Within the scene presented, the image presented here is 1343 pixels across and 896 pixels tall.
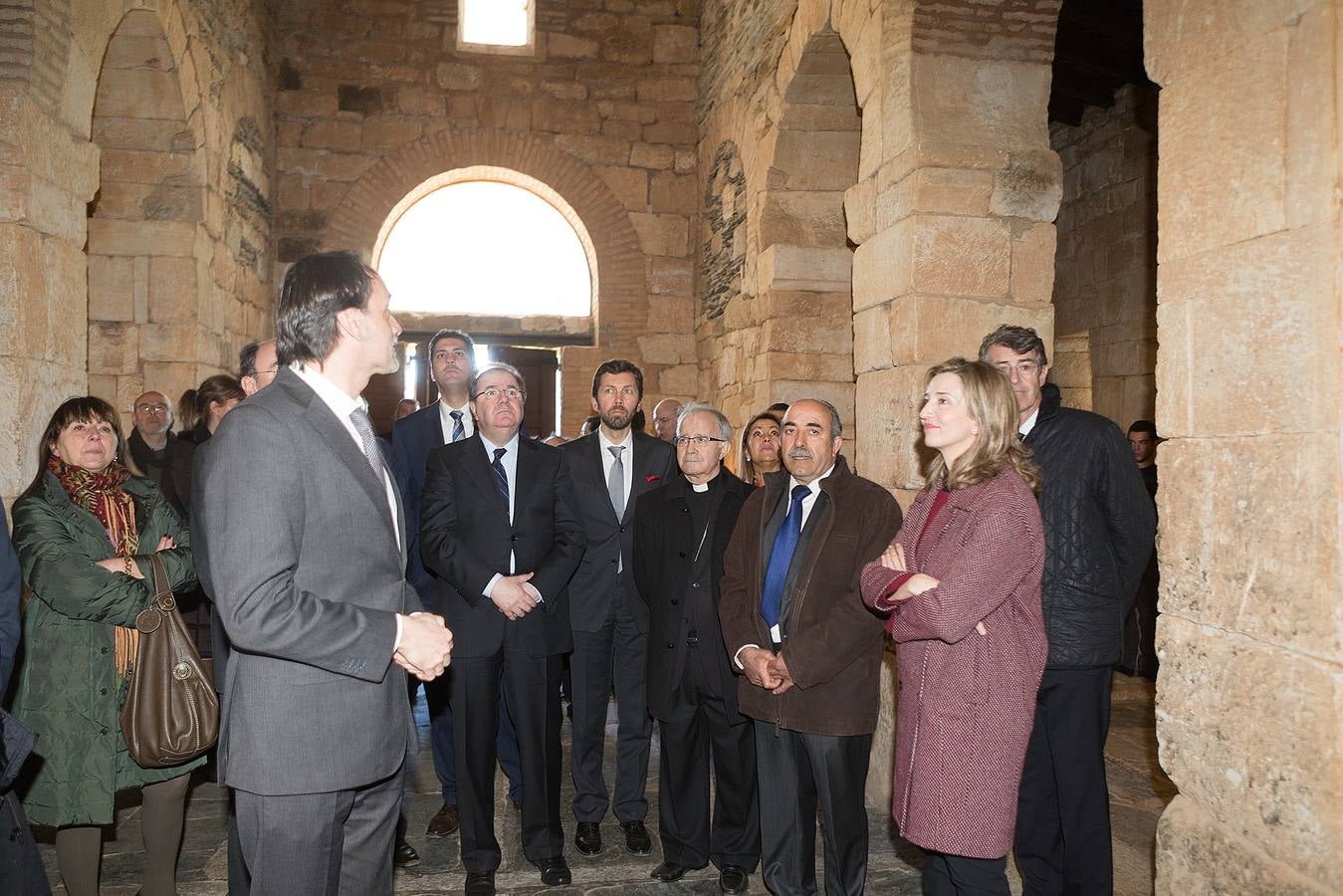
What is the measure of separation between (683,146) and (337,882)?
894 centimetres

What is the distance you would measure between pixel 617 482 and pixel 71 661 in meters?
2.00

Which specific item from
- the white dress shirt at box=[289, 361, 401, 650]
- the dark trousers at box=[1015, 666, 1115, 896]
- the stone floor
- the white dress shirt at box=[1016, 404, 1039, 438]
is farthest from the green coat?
the white dress shirt at box=[1016, 404, 1039, 438]

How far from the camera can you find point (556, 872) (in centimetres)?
338

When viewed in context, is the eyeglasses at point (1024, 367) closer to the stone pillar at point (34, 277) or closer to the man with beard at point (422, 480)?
the man with beard at point (422, 480)

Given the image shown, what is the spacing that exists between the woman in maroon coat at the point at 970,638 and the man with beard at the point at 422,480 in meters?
1.99

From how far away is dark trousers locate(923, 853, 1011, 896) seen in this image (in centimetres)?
240

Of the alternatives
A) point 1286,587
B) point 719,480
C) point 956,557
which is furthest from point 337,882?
point 1286,587

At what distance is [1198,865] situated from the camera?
2467 mm

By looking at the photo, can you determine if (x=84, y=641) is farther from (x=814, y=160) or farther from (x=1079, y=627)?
(x=814, y=160)

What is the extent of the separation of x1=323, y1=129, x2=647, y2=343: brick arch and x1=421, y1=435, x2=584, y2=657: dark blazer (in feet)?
20.9

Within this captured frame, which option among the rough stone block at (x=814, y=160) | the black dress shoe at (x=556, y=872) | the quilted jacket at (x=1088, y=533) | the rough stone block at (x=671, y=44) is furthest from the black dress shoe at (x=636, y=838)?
the rough stone block at (x=671, y=44)

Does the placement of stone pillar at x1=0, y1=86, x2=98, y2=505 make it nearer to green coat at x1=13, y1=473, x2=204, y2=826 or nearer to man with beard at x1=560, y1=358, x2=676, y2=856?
green coat at x1=13, y1=473, x2=204, y2=826

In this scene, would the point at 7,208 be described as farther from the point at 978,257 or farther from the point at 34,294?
the point at 978,257

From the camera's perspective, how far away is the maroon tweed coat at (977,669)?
92.0 inches
